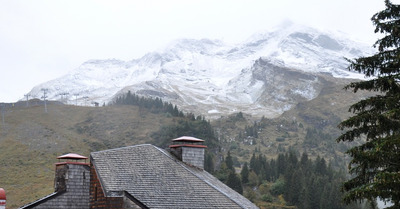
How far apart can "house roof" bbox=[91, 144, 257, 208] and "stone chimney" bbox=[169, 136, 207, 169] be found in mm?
2205

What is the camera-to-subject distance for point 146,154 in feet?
91.5

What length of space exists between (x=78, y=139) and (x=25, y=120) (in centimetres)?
2416

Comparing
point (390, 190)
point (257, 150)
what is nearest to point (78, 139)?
point (257, 150)

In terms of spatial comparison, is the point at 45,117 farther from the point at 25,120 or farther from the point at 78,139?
the point at 78,139

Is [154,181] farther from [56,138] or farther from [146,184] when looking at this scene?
[56,138]

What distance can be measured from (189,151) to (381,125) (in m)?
14.9

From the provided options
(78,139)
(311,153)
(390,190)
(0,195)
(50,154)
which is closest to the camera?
(390,190)

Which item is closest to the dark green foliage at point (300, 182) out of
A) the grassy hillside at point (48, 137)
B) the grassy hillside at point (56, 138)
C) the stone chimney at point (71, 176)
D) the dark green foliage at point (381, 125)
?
the grassy hillside at point (56, 138)

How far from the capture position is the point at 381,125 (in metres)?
17.4

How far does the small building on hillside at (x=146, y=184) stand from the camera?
24.4m

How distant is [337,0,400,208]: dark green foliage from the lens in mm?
15945

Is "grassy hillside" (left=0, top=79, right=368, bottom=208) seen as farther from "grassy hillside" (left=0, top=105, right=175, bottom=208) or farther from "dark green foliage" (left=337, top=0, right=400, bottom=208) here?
"dark green foliage" (left=337, top=0, right=400, bottom=208)

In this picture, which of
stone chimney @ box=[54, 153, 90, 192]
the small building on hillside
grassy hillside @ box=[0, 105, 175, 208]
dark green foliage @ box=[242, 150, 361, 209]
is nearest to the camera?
the small building on hillside

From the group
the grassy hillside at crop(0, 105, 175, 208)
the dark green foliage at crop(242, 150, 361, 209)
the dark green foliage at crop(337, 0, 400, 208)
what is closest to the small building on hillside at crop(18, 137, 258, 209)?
the dark green foliage at crop(337, 0, 400, 208)
